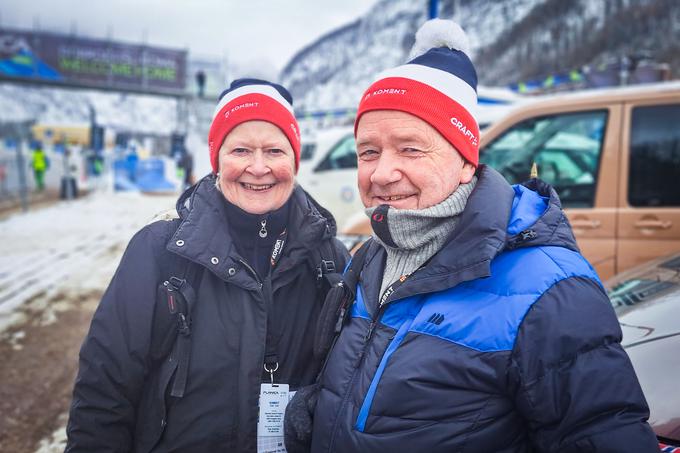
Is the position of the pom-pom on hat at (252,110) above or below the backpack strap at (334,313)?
above

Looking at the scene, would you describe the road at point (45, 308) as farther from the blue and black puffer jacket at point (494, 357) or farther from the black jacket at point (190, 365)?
the blue and black puffer jacket at point (494, 357)

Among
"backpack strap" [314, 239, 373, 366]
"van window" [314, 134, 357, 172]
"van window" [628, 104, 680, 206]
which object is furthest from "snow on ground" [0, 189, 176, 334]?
"van window" [628, 104, 680, 206]

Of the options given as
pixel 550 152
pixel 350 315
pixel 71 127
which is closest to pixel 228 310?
pixel 350 315

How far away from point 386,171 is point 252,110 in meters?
0.78

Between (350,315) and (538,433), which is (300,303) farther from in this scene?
(538,433)

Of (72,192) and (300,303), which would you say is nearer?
(300,303)

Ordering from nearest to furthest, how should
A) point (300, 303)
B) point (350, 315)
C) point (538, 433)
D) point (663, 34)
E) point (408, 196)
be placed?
1. point (538, 433)
2. point (408, 196)
3. point (350, 315)
4. point (300, 303)
5. point (663, 34)

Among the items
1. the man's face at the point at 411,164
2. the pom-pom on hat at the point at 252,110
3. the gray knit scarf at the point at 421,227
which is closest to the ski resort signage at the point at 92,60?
the pom-pom on hat at the point at 252,110

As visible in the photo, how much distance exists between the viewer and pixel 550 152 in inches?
145

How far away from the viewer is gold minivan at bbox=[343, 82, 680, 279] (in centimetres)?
314

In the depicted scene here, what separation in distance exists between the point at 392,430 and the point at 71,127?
3586cm

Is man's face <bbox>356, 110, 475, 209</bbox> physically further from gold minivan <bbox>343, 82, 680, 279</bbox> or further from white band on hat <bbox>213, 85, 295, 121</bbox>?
gold minivan <bbox>343, 82, 680, 279</bbox>

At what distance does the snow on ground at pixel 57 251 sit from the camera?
6172 mm

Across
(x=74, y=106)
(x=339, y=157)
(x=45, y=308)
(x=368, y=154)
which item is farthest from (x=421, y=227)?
(x=74, y=106)
